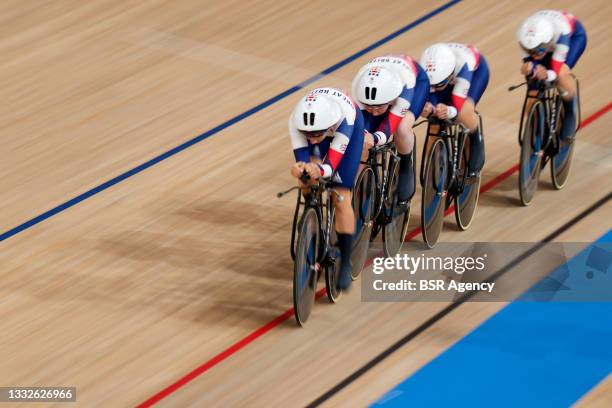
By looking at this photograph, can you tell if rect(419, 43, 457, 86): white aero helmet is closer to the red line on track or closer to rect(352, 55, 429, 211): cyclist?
rect(352, 55, 429, 211): cyclist

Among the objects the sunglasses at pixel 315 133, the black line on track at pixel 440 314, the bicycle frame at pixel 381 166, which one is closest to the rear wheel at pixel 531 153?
the black line on track at pixel 440 314

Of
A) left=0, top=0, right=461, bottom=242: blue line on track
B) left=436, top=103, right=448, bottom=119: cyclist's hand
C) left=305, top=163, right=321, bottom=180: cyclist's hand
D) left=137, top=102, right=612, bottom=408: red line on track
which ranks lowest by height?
left=137, top=102, right=612, bottom=408: red line on track

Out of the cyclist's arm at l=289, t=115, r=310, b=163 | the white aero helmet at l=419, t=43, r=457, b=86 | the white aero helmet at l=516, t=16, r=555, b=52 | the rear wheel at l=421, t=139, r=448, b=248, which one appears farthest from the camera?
Answer: the white aero helmet at l=516, t=16, r=555, b=52

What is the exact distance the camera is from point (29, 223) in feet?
23.5

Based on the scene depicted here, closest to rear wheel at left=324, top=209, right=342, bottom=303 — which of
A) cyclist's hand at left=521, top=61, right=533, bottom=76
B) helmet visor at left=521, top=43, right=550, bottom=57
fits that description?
cyclist's hand at left=521, top=61, right=533, bottom=76

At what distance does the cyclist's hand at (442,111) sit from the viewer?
654 cm

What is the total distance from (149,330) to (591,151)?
335cm

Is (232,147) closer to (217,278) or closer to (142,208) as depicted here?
(142,208)

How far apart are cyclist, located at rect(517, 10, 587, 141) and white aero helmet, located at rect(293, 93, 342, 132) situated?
66.9 inches

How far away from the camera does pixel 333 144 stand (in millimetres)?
5785

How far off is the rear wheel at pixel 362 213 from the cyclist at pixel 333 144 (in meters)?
0.24

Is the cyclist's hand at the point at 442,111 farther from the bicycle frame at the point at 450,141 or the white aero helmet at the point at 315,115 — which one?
the white aero helmet at the point at 315,115

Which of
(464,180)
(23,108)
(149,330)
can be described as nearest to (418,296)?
(464,180)

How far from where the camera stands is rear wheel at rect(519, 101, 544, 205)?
23.1 ft
